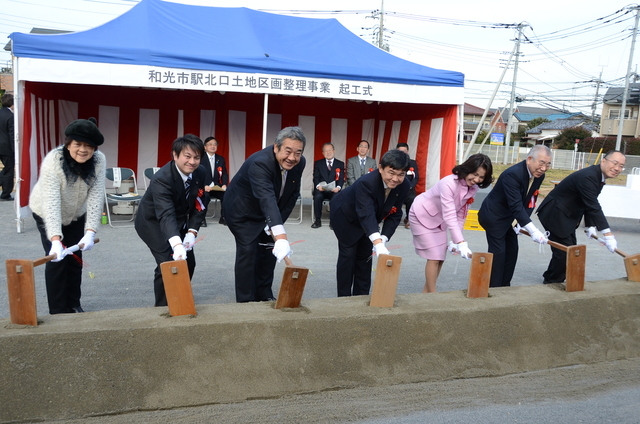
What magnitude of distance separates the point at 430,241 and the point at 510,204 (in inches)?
31.1

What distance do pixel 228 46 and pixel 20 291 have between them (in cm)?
596

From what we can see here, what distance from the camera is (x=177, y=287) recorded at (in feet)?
8.71

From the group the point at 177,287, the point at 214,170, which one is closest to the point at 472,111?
the point at 214,170

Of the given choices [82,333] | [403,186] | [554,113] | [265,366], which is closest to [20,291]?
[82,333]

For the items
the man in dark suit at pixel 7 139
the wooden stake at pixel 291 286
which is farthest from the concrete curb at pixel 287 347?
the man in dark suit at pixel 7 139

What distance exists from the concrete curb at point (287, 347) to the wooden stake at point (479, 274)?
99mm

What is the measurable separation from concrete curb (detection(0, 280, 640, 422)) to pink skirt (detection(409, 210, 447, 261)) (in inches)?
27.0

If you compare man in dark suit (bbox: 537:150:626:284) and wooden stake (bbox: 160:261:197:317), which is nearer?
wooden stake (bbox: 160:261:197:317)

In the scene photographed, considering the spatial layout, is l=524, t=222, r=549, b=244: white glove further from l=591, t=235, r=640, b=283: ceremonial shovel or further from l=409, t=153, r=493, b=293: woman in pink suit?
l=591, t=235, r=640, b=283: ceremonial shovel

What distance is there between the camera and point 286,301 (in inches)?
113

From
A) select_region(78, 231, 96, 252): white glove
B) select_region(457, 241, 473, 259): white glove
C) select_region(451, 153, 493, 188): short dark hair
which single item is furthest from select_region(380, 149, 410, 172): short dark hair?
select_region(78, 231, 96, 252): white glove

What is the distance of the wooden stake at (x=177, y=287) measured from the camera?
2.65m

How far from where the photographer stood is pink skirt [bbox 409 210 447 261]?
409 centimetres

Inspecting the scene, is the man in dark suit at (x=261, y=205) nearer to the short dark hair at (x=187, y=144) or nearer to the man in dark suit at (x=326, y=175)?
the short dark hair at (x=187, y=144)
